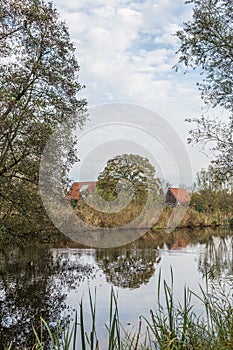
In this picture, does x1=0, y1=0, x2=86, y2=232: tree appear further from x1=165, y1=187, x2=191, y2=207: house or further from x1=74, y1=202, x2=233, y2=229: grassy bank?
x1=165, y1=187, x2=191, y2=207: house

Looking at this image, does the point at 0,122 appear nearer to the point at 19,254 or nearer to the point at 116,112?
the point at 19,254

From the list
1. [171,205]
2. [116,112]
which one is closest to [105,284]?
[116,112]

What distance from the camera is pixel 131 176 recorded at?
2309 centimetres

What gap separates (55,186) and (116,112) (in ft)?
27.2

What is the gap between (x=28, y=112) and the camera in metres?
A: 6.88

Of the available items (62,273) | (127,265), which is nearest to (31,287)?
(62,273)

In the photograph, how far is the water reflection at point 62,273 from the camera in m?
5.82

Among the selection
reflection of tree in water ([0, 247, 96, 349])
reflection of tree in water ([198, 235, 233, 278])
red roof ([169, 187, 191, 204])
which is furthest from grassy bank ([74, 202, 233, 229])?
reflection of tree in water ([198, 235, 233, 278])

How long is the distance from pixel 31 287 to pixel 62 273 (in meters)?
1.58

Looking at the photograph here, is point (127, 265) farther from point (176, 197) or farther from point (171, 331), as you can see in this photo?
point (176, 197)

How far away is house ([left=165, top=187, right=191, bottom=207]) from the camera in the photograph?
2509 cm

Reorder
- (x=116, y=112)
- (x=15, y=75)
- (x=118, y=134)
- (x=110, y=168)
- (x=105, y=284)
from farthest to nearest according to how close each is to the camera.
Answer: (x=110, y=168) → (x=118, y=134) → (x=116, y=112) → (x=105, y=284) → (x=15, y=75)

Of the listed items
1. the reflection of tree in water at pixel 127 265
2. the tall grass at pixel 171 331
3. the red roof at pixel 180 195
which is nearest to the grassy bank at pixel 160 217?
the red roof at pixel 180 195

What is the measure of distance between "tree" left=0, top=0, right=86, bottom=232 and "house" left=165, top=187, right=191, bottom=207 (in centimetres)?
1785
